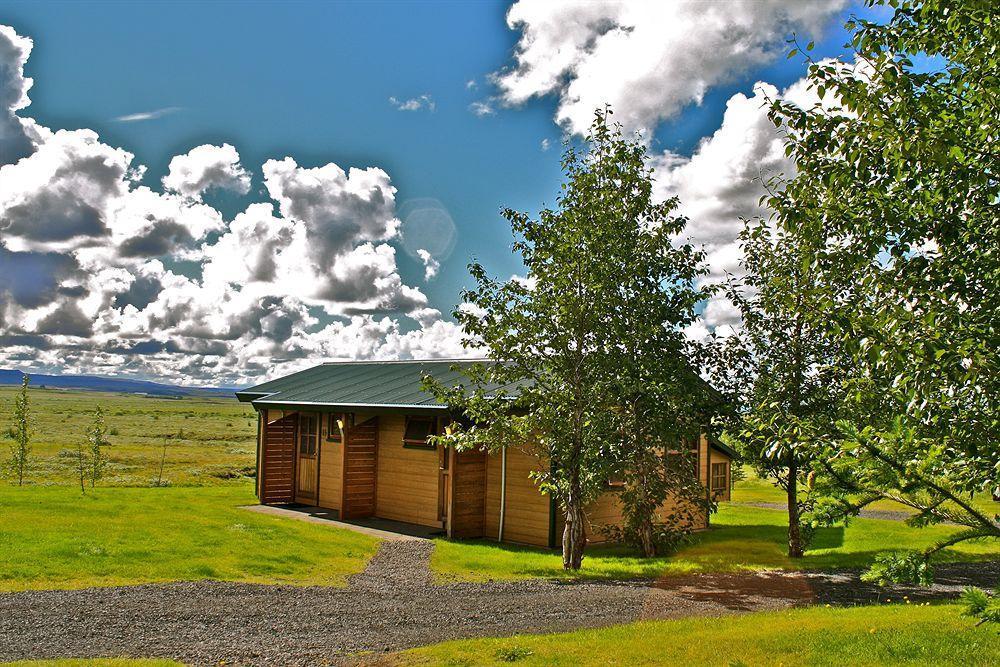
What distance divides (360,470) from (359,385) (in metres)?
4.24

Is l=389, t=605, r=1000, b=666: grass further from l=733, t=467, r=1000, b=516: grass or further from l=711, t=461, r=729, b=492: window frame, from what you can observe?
l=733, t=467, r=1000, b=516: grass

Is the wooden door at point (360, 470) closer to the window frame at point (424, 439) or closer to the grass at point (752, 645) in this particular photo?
the window frame at point (424, 439)

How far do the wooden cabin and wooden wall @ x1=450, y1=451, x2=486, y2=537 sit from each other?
0.03m

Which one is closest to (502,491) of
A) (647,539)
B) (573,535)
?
(573,535)

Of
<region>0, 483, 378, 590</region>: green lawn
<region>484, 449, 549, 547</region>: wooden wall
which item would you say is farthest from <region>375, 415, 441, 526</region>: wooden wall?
<region>0, 483, 378, 590</region>: green lawn

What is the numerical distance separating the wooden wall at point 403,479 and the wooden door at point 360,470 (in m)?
0.21

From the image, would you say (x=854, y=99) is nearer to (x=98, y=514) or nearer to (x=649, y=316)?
(x=649, y=316)

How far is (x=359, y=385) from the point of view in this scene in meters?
24.9

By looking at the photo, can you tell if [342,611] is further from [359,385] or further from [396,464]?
[359,385]

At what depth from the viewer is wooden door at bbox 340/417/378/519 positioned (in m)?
21.1

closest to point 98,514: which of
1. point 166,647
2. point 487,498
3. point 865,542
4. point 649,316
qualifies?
point 487,498

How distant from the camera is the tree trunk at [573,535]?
48.7 ft

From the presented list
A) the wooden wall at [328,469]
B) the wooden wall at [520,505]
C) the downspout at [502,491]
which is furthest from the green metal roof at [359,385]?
the wooden wall at [520,505]

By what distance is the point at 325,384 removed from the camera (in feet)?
87.7
